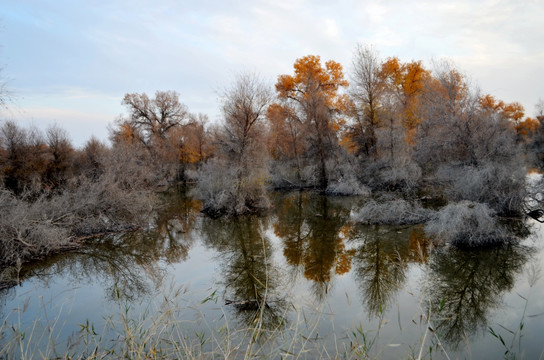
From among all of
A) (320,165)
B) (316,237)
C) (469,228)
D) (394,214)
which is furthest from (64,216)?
(320,165)

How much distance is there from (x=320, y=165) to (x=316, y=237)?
45.3ft

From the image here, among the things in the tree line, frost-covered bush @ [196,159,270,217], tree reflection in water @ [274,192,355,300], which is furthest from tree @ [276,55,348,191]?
frost-covered bush @ [196,159,270,217]

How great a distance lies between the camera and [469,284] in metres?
6.57

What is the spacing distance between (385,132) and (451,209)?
13.1 metres

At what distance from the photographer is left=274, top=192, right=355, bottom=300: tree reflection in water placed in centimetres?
784

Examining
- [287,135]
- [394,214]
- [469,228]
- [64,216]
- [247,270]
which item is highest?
[287,135]

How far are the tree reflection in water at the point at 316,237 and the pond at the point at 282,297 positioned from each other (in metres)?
0.07

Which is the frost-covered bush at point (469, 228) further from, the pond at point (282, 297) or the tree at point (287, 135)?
the tree at point (287, 135)

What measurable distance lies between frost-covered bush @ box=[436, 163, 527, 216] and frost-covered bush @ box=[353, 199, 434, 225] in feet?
5.49

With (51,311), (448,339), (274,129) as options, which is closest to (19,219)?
(51,311)

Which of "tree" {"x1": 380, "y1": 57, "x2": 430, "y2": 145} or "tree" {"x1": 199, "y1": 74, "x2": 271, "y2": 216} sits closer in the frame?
"tree" {"x1": 199, "y1": 74, "x2": 271, "y2": 216}

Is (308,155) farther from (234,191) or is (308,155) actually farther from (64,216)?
(64,216)

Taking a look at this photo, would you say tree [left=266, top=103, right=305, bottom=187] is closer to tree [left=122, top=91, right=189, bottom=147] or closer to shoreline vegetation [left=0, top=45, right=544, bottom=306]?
shoreline vegetation [left=0, top=45, right=544, bottom=306]

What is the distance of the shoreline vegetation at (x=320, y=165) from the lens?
33.8 feet
